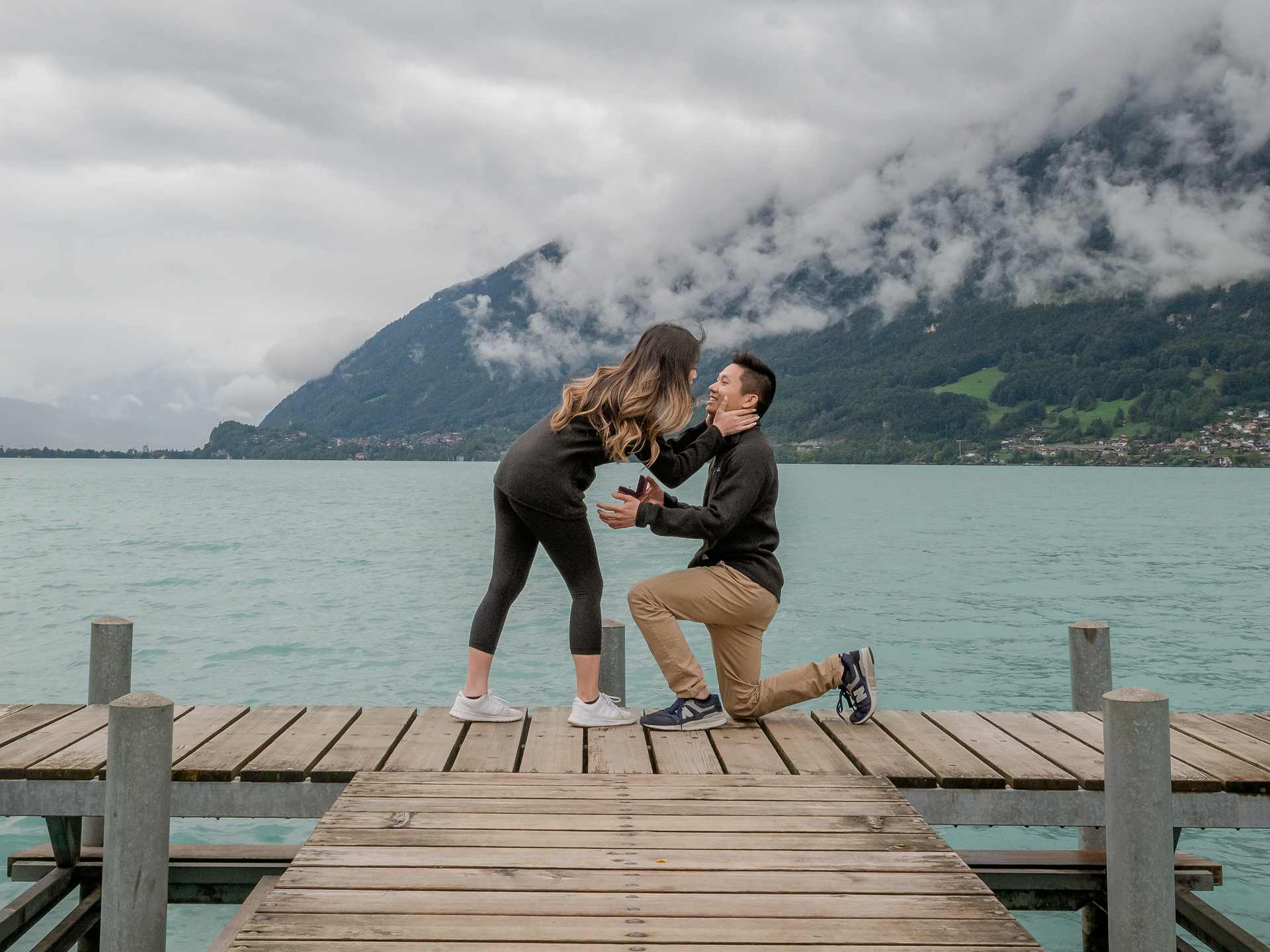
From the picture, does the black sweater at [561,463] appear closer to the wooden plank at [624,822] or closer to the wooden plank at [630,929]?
the wooden plank at [624,822]

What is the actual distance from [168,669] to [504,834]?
843 inches

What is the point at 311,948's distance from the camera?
3225 mm

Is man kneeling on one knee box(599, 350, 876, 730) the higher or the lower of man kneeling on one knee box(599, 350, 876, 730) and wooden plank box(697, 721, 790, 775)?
the higher

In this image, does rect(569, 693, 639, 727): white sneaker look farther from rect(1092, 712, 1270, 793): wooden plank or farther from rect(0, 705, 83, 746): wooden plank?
rect(0, 705, 83, 746): wooden plank

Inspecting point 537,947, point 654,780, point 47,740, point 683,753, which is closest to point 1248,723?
point 683,753

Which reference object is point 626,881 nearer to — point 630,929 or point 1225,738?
point 630,929

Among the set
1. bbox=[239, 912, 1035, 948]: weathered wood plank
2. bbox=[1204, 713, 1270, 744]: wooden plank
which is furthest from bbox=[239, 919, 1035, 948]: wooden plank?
bbox=[1204, 713, 1270, 744]: wooden plank

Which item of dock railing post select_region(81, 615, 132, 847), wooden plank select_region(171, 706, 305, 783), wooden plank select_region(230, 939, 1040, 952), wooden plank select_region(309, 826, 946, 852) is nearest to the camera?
wooden plank select_region(230, 939, 1040, 952)

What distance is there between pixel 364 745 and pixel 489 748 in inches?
26.6

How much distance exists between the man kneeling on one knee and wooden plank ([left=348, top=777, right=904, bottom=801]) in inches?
37.6

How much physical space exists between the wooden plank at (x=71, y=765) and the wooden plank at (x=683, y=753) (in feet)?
7.83

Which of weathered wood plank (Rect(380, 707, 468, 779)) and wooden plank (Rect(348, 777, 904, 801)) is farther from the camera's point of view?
weathered wood plank (Rect(380, 707, 468, 779))

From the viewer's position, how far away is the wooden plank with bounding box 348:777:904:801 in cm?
475

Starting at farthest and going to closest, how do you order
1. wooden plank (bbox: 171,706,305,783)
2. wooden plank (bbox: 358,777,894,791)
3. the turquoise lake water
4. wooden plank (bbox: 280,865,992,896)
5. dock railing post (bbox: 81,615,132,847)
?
the turquoise lake water → dock railing post (bbox: 81,615,132,847) → wooden plank (bbox: 171,706,305,783) → wooden plank (bbox: 358,777,894,791) → wooden plank (bbox: 280,865,992,896)
